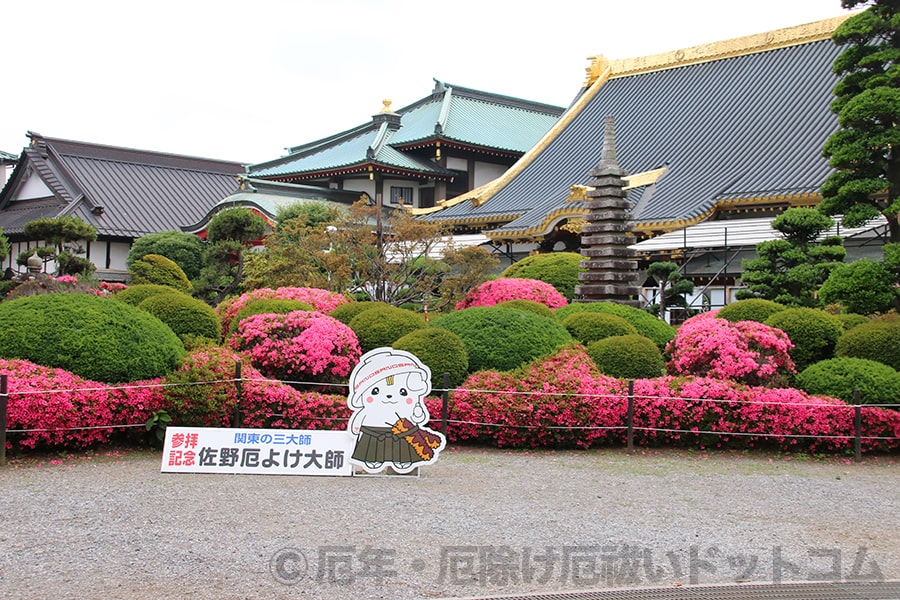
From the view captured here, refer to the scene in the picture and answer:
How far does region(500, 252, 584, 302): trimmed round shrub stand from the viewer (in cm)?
2020

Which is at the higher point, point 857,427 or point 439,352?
point 439,352

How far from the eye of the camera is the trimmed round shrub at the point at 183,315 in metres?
13.5

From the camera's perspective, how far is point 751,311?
15188mm

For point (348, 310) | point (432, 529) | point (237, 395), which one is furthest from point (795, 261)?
point (432, 529)

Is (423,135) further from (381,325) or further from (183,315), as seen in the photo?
(183,315)

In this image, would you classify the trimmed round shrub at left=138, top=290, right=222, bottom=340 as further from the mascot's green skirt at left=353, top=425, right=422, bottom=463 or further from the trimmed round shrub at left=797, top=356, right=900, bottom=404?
the trimmed round shrub at left=797, top=356, right=900, bottom=404

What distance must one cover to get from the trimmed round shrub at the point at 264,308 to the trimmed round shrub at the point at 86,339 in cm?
243

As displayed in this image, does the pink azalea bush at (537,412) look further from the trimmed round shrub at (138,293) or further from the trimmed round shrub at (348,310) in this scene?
the trimmed round shrub at (138,293)

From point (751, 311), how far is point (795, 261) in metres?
2.45

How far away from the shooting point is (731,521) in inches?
326

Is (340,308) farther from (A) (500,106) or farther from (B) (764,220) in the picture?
(A) (500,106)

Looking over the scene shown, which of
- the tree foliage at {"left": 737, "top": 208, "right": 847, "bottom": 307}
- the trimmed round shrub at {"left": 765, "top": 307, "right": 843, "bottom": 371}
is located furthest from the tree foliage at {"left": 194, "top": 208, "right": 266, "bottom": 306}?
the trimmed round shrub at {"left": 765, "top": 307, "right": 843, "bottom": 371}

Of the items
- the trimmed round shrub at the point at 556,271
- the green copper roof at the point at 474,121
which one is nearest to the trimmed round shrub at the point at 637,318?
the trimmed round shrub at the point at 556,271

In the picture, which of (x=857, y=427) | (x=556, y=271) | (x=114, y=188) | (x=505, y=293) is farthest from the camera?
(x=114, y=188)
